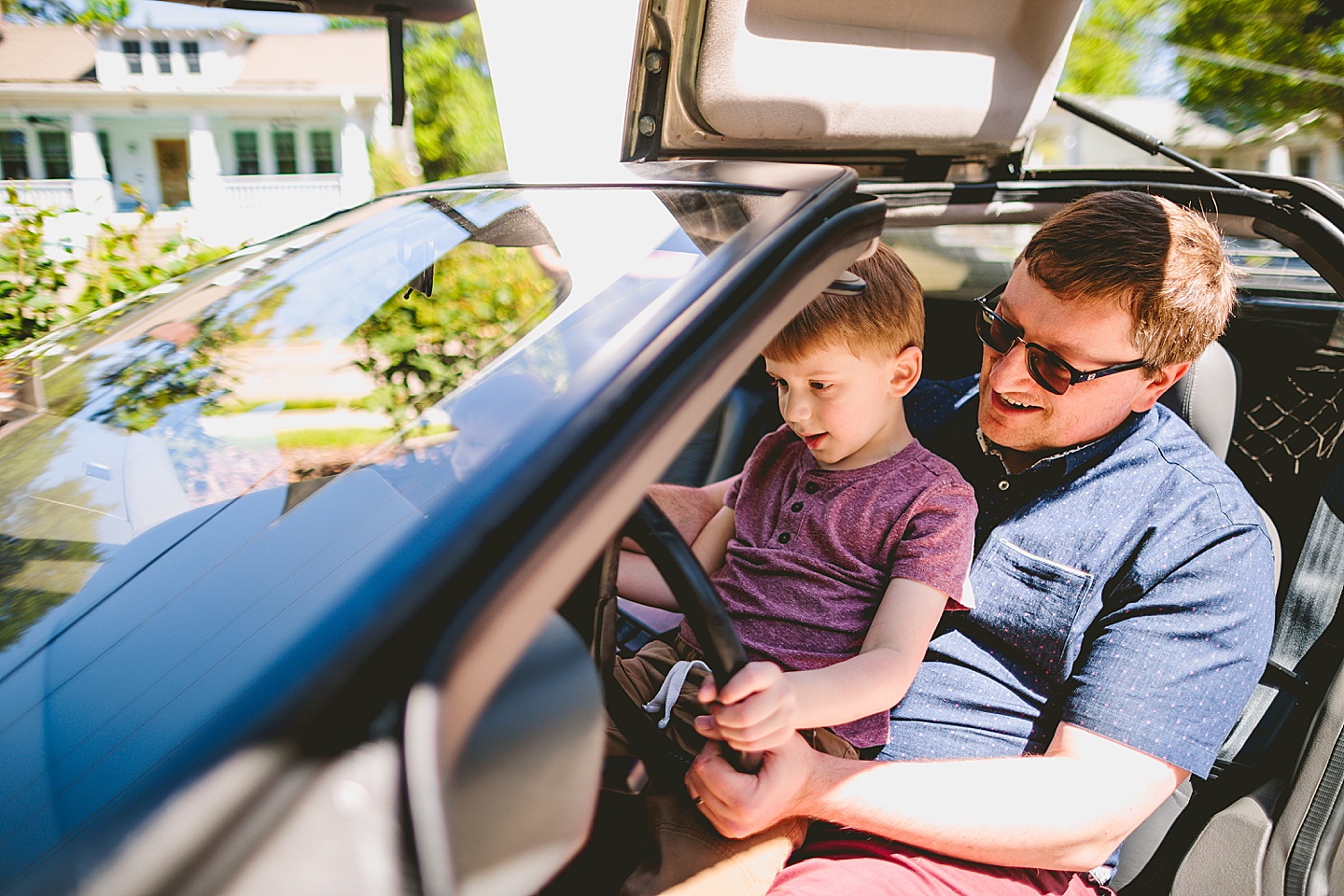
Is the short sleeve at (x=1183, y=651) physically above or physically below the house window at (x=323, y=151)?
above

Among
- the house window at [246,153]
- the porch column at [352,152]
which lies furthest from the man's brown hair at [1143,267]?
the house window at [246,153]

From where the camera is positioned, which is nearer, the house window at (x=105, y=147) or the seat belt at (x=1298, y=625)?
the seat belt at (x=1298, y=625)

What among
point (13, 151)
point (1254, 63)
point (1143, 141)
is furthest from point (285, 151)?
point (1143, 141)

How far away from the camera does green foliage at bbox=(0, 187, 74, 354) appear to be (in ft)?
10.8

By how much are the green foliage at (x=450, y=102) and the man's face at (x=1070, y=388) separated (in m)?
24.6

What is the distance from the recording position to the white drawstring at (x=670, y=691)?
4.51ft

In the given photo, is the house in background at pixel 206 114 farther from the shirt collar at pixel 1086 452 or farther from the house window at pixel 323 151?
the shirt collar at pixel 1086 452

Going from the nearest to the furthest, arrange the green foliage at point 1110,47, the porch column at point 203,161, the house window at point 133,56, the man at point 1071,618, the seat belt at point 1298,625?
the man at point 1071,618 → the seat belt at point 1298,625 → the porch column at point 203,161 → the house window at point 133,56 → the green foliage at point 1110,47

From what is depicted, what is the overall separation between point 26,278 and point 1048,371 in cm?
368

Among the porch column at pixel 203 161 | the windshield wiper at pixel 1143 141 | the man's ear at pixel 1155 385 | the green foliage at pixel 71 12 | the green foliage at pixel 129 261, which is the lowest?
the porch column at pixel 203 161

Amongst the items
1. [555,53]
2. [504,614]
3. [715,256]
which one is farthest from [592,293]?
[555,53]

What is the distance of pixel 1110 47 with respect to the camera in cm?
2811

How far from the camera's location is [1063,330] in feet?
5.42

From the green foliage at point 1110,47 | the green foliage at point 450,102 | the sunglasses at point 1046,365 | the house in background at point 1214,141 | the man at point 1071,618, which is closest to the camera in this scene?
the man at point 1071,618
